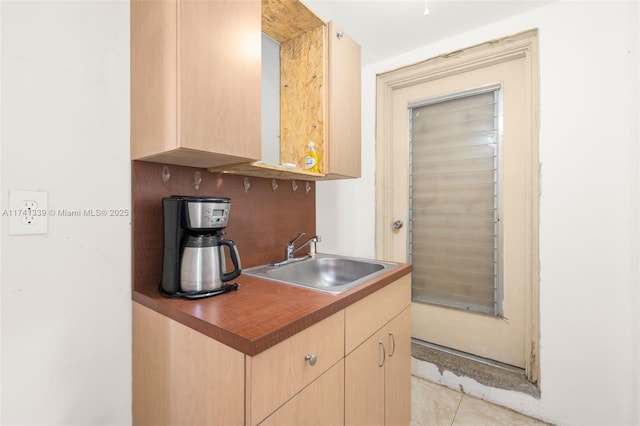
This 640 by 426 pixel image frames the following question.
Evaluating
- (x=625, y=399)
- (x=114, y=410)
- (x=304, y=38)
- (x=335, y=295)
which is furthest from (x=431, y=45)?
(x=114, y=410)

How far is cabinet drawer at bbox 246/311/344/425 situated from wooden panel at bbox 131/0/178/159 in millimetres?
656

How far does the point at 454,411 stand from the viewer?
1.74 metres

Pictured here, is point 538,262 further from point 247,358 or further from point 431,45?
point 247,358

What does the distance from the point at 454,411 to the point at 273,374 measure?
1.56 metres

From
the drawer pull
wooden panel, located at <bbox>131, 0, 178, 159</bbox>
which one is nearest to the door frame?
the drawer pull

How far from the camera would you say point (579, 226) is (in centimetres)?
152

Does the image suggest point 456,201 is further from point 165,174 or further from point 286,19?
point 165,174

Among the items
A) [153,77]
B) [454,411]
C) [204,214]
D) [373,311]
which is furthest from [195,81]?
[454,411]

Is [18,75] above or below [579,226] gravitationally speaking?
above

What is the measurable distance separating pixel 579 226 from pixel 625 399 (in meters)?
0.86

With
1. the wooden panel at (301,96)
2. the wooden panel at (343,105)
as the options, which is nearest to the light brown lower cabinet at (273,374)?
the wooden panel at (343,105)

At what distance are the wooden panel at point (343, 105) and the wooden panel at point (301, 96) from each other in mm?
46

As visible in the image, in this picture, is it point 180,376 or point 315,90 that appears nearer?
point 180,376

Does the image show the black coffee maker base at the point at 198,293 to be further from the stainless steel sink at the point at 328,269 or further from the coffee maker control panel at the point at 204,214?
the stainless steel sink at the point at 328,269
